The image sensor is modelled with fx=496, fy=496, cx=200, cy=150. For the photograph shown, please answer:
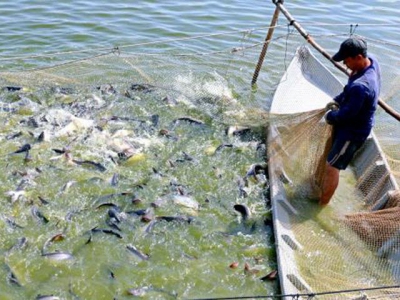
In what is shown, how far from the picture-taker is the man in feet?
21.4

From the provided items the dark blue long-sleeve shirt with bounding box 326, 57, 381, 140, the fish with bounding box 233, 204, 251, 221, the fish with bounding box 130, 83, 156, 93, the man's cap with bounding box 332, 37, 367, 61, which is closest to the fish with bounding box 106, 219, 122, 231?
the fish with bounding box 233, 204, 251, 221

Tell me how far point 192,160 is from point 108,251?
2561 mm

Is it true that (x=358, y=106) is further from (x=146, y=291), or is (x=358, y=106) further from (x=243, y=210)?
(x=146, y=291)

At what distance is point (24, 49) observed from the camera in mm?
12719

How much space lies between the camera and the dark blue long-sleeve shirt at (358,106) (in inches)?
258

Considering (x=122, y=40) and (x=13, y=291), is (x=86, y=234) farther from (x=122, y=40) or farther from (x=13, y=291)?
(x=122, y=40)

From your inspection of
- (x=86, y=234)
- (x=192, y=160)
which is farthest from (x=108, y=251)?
(x=192, y=160)

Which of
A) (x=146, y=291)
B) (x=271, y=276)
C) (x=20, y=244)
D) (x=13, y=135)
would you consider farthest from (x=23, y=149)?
(x=271, y=276)

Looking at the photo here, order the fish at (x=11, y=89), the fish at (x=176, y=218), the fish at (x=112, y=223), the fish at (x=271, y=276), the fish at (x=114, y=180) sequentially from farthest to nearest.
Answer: the fish at (x=11, y=89)
the fish at (x=114, y=180)
the fish at (x=176, y=218)
the fish at (x=112, y=223)
the fish at (x=271, y=276)

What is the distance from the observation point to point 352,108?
6.60 metres

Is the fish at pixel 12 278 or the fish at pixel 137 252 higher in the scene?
the fish at pixel 137 252

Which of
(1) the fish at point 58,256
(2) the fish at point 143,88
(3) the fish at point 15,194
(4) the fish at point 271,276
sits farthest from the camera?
(2) the fish at point 143,88

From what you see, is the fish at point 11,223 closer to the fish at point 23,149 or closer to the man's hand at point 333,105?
the fish at point 23,149

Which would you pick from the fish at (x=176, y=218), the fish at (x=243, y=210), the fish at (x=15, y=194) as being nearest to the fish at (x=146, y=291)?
the fish at (x=176, y=218)
